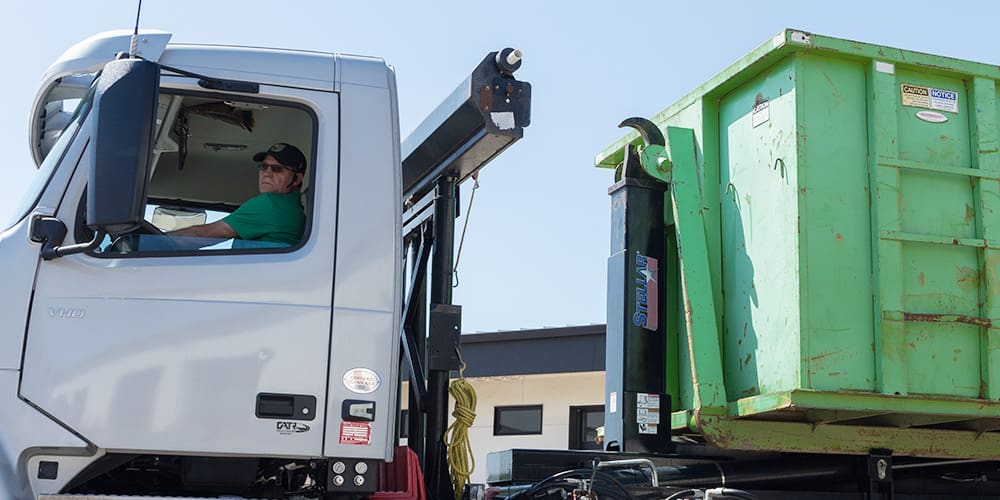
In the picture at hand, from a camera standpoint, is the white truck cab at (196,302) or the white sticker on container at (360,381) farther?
the white sticker on container at (360,381)

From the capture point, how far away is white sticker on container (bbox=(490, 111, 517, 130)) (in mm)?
4711

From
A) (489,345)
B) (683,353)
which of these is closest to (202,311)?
(683,353)

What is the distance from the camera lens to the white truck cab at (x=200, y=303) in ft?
12.3

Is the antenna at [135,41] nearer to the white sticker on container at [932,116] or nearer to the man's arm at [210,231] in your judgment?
the man's arm at [210,231]

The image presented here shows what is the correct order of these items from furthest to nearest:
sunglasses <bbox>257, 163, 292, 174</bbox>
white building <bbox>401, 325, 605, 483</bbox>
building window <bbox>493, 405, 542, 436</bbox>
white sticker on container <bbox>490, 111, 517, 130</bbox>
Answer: building window <bbox>493, 405, 542, 436</bbox> < white building <bbox>401, 325, 605, 483</bbox> < white sticker on container <bbox>490, 111, 517, 130</bbox> < sunglasses <bbox>257, 163, 292, 174</bbox>

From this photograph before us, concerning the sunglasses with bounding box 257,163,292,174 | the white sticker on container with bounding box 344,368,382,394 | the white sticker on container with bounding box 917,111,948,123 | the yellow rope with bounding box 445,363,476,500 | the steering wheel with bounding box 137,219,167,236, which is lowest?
the yellow rope with bounding box 445,363,476,500

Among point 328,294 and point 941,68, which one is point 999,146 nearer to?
point 941,68

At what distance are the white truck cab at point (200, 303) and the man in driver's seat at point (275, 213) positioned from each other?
0.08m

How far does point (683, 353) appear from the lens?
521 cm

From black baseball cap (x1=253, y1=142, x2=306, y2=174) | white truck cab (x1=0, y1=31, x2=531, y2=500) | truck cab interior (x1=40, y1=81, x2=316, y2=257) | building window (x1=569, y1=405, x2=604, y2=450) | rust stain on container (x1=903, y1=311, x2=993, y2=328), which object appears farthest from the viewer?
building window (x1=569, y1=405, x2=604, y2=450)

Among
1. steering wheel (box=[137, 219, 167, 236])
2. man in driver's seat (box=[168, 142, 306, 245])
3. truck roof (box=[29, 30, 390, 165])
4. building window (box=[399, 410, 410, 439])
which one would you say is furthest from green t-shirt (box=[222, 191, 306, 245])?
building window (box=[399, 410, 410, 439])

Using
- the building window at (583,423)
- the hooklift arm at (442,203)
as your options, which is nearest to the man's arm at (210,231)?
the hooklift arm at (442,203)

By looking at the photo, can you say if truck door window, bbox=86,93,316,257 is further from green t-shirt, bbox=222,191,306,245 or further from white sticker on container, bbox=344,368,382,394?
white sticker on container, bbox=344,368,382,394

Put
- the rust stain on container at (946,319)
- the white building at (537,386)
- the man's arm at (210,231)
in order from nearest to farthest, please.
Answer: the man's arm at (210,231) → the rust stain on container at (946,319) → the white building at (537,386)
